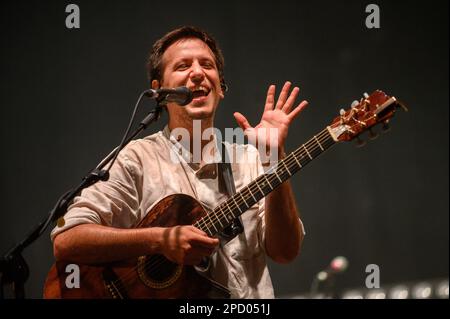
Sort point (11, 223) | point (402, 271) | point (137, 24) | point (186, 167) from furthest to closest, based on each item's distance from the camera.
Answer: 1. point (402, 271)
2. point (137, 24)
3. point (11, 223)
4. point (186, 167)

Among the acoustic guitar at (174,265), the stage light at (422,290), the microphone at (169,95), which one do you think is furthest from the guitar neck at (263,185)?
the stage light at (422,290)

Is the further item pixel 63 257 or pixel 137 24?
pixel 137 24

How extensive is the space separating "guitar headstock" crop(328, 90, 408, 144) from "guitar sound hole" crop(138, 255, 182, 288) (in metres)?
0.78

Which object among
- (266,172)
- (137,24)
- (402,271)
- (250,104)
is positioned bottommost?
(402,271)

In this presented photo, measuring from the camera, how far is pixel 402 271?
382 centimetres

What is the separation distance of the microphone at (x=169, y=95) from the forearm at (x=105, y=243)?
472 millimetres

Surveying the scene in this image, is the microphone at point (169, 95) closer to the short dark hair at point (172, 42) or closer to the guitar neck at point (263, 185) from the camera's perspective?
the guitar neck at point (263, 185)

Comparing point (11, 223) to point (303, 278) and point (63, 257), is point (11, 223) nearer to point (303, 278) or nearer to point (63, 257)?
point (63, 257)

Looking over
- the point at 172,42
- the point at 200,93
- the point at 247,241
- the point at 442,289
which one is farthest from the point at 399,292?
the point at 172,42

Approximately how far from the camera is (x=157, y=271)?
6.57 feet

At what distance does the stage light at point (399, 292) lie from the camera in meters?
3.53

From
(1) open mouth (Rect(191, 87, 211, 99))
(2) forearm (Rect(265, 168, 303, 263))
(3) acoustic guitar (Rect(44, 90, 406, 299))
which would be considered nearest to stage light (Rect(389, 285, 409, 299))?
(2) forearm (Rect(265, 168, 303, 263))
